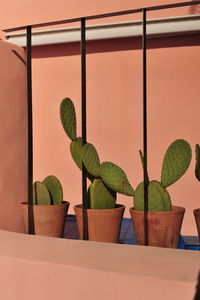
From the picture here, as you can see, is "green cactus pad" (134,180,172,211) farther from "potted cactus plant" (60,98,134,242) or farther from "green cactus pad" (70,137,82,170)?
"green cactus pad" (70,137,82,170)

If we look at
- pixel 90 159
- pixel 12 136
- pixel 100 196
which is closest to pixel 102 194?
pixel 100 196

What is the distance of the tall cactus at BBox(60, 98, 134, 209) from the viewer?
1.27 metres

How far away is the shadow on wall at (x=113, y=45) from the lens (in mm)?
2424

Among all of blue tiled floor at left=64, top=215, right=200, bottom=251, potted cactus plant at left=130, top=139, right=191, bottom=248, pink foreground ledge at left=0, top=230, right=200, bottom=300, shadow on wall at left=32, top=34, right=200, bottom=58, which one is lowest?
blue tiled floor at left=64, top=215, right=200, bottom=251

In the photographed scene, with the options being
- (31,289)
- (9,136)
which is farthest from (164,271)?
(9,136)

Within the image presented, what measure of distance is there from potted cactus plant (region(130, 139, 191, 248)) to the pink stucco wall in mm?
1222

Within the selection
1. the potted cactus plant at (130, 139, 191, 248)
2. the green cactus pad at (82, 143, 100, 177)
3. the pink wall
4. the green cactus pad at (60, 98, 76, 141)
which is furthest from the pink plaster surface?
the pink wall

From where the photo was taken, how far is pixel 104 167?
4.18 feet

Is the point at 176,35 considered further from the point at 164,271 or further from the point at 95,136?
the point at 164,271

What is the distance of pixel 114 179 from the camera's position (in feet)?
4.14

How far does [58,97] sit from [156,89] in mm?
Result: 752

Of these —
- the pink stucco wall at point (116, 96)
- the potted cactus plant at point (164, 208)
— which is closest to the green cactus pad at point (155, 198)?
the potted cactus plant at point (164, 208)

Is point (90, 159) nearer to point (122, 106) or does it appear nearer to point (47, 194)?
point (47, 194)

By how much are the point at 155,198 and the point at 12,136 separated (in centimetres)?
64
